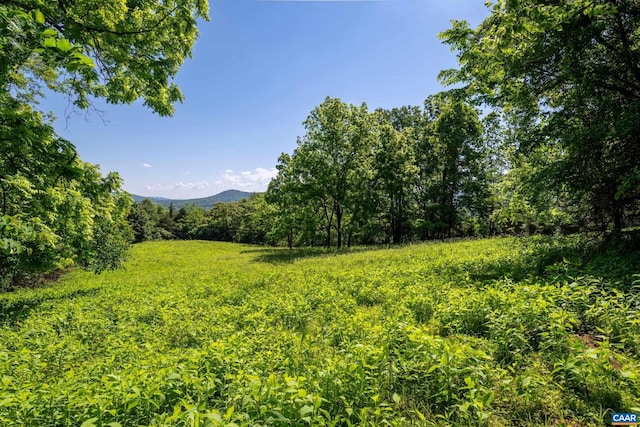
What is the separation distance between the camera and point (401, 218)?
116 ft

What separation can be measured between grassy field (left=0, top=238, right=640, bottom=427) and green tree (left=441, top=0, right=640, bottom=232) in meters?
1.94

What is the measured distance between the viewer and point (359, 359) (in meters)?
4.05

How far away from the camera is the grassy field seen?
124 inches

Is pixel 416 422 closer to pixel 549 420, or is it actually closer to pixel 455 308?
pixel 549 420

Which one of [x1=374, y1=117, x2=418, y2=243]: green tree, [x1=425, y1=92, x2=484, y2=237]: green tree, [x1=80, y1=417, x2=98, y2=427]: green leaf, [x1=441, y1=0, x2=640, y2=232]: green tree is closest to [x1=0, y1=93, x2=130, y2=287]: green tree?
[x1=80, y1=417, x2=98, y2=427]: green leaf

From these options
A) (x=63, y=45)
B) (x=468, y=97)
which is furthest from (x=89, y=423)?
(x=468, y=97)

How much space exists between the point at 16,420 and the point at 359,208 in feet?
92.4

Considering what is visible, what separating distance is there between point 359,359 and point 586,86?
993 centimetres

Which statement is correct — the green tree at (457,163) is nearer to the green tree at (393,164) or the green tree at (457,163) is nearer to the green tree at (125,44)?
the green tree at (393,164)

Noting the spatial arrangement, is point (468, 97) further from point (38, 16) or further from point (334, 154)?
point (334, 154)

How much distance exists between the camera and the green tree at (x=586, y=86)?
7.72 meters

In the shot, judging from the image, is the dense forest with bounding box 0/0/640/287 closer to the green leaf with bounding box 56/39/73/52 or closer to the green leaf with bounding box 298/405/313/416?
the green leaf with bounding box 56/39/73/52

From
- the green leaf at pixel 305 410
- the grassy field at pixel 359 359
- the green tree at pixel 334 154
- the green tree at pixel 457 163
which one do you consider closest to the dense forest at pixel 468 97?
the grassy field at pixel 359 359

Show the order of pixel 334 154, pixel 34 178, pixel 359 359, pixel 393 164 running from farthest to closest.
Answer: pixel 393 164 < pixel 334 154 < pixel 34 178 < pixel 359 359
